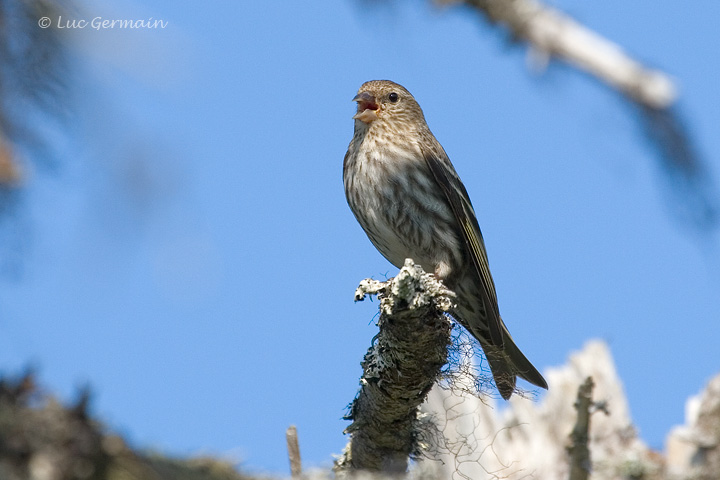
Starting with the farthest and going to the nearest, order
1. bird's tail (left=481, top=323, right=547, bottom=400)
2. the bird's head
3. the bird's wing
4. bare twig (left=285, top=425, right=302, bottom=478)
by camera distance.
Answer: the bird's head
the bird's wing
bird's tail (left=481, top=323, right=547, bottom=400)
bare twig (left=285, top=425, right=302, bottom=478)

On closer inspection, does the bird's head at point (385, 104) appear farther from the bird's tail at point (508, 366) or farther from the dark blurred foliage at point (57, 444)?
the dark blurred foliage at point (57, 444)

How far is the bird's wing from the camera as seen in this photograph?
5.14 meters

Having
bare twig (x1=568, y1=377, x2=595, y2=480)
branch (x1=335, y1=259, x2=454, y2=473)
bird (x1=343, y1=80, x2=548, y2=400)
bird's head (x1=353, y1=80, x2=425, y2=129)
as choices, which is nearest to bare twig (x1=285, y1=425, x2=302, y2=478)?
branch (x1=335, y1=259, x2=454, y2=473)

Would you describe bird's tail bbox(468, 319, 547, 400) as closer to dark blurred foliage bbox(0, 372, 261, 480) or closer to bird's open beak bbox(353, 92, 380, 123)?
bird's open beak bbox(353, 92, 380, 123)

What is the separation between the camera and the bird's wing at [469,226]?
5.14 metres

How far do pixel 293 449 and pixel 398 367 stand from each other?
63 centimetres

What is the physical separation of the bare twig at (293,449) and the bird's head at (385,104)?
113 inches

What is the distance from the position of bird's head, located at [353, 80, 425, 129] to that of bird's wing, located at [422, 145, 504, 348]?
→ 44 cm

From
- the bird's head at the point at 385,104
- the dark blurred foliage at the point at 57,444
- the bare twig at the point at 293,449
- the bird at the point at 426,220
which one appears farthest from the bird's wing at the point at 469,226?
the dark blurred foliage at the point at 57,444

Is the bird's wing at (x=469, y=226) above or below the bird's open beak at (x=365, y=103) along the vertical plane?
below

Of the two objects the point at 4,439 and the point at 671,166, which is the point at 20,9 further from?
the point at 671,166

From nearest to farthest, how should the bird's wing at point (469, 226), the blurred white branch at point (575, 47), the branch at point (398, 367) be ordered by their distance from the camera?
1. the blurred white branch at point (575, 47)
2. the branch at point (398, 367)
3. the bird's wing at point (469, 226)

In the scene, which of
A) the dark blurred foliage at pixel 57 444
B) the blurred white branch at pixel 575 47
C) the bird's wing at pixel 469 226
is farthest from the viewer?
the bird's wing at pixel 469 226

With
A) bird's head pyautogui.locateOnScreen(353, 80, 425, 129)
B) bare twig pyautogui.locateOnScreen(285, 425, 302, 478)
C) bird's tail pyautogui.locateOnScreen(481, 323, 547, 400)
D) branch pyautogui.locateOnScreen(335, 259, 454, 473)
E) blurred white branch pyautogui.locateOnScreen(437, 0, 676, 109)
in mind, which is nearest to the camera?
blurred white branch pyautogui.locateOnScreen(437, 0, 676, 109)
